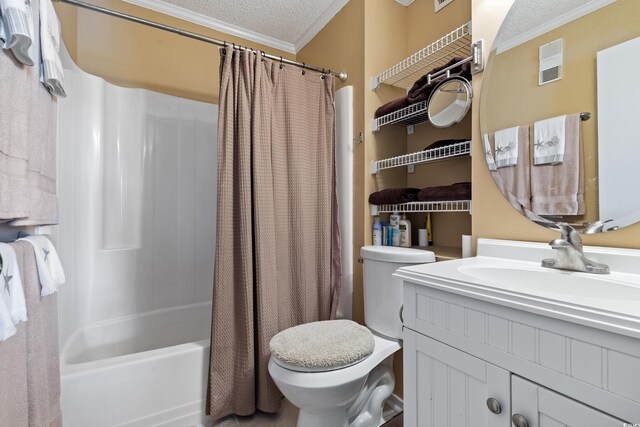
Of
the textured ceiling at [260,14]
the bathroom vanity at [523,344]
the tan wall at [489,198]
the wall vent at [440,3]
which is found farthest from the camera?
the textured ceiling at [260,14]

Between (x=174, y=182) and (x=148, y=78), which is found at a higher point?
(x=148, y=78)

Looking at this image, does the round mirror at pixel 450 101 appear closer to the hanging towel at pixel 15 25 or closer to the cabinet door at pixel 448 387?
the cabinet door at pixel 448 387

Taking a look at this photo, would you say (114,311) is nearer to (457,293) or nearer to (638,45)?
(457,293)

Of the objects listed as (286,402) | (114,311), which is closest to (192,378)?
(286,402)

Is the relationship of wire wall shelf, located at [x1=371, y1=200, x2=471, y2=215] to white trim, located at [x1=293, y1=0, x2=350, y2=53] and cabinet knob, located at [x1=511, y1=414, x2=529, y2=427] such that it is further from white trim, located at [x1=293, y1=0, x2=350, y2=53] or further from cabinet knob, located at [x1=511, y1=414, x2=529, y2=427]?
white trim, located at [x1=293, y1=0, x2=350, y2=53]

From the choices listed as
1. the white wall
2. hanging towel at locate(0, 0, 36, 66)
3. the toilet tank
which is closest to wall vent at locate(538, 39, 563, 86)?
the toilet tank

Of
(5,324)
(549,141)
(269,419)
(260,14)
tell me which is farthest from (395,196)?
(260,14)

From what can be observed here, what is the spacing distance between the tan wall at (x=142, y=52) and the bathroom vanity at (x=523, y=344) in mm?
2097

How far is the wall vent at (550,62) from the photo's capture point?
0.99 m

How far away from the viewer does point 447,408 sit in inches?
31.4

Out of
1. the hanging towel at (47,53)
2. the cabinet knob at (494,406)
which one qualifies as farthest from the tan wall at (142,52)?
the cabinet knob at (494,406)

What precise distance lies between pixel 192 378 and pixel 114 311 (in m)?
0.81

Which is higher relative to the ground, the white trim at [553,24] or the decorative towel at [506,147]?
the white trim at [553,24]

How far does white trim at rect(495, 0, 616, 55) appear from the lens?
3.02 ft
